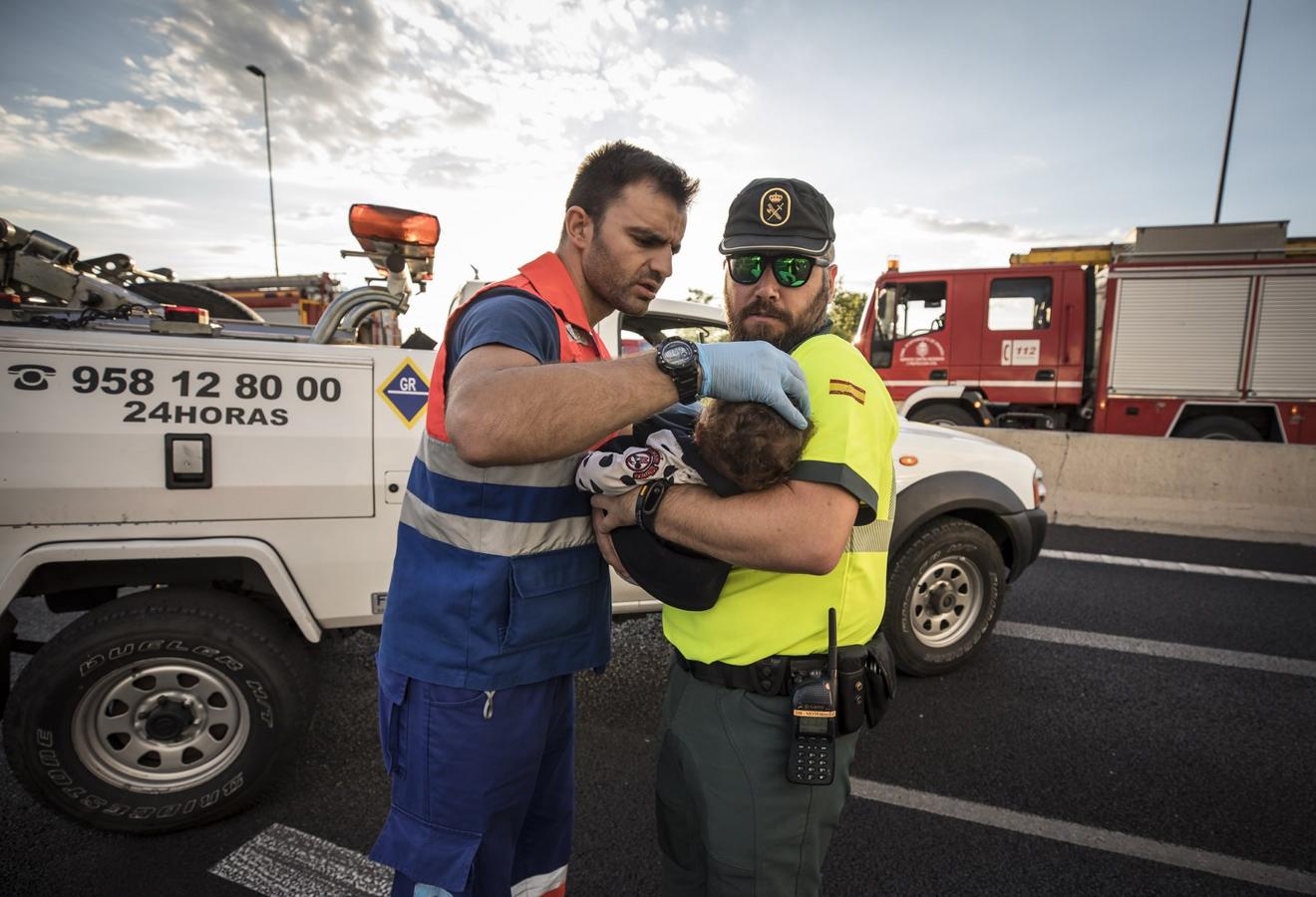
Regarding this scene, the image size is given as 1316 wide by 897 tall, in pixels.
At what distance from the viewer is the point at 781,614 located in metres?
1.34

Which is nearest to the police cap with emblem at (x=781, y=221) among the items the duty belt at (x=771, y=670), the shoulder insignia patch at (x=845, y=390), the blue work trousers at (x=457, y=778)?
the shoulder insignia patch at (x=845, y=390)

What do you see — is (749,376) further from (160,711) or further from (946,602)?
(946,602)

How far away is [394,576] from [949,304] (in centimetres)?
1007

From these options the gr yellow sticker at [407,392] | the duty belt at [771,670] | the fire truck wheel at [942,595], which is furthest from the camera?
the fire truck wheel at [942,595]

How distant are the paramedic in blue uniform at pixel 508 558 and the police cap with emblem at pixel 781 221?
0.14 metres

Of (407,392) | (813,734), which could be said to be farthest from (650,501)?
(407,392)

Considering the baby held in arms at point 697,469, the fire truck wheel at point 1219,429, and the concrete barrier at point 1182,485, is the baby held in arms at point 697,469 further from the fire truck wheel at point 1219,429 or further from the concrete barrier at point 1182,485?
the fire truck wheel at point 1219,429

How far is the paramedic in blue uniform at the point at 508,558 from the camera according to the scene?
1163 millimetres

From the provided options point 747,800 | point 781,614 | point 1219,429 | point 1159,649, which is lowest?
point 1159,649

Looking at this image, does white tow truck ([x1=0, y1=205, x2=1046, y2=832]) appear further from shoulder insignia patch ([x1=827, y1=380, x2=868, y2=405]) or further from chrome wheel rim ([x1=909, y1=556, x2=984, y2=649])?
chrome wheel rim ([x1=909, y1=556, x2=984, y2=649])

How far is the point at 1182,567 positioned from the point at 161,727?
697 centimetres

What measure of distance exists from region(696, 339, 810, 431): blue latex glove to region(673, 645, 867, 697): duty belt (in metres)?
0.51

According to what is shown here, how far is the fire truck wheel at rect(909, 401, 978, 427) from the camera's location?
970 centimetres

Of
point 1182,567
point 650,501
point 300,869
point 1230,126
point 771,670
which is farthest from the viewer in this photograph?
point 1230,126
